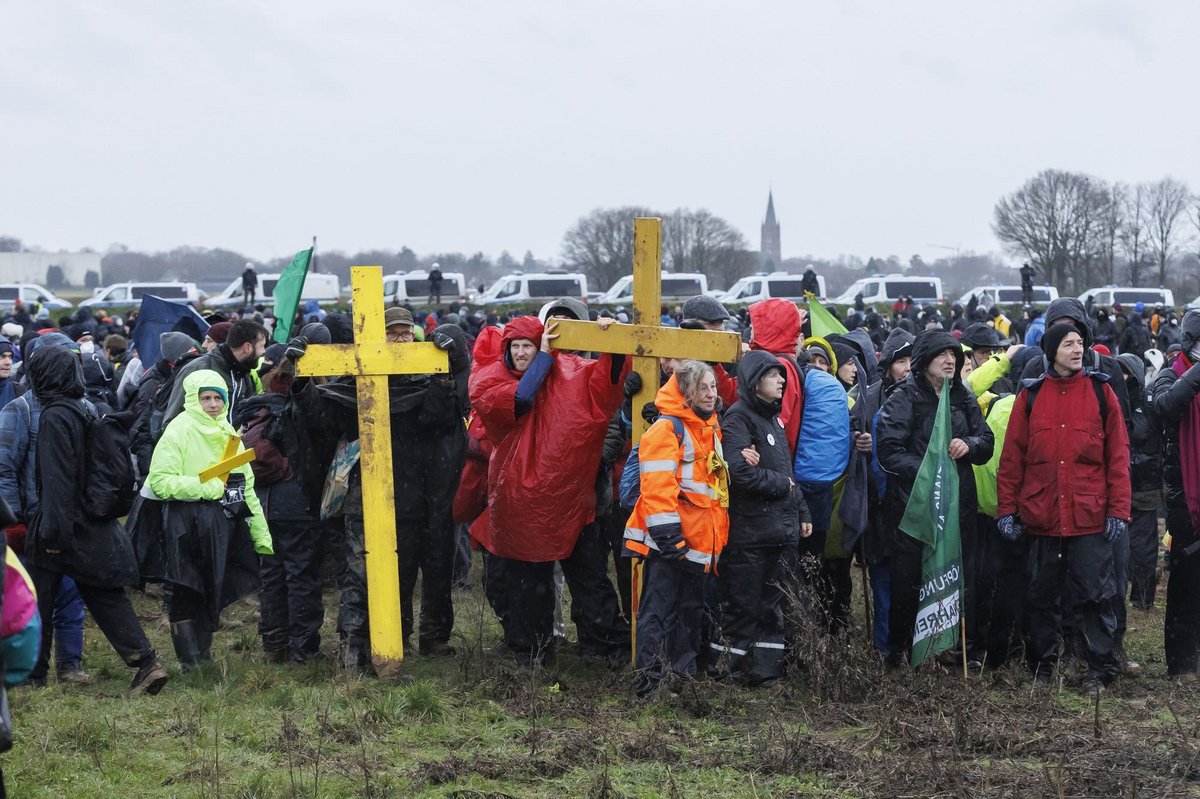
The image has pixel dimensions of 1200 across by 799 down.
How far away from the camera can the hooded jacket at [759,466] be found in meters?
6.93

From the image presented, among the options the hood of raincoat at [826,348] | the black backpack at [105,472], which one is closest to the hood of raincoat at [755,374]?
the hood of raincoat at [826,348]

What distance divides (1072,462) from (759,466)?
5.41 feet

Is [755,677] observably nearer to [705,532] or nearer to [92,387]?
[705,532]

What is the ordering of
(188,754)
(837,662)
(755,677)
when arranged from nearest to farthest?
(188,754)
(837,662)
(755,677)

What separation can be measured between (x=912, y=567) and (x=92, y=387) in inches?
251

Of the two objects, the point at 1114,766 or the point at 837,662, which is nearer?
the point at 1114,766

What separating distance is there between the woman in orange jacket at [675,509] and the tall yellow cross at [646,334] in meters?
0.11

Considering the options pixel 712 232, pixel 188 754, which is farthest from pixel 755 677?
pixel 712 232

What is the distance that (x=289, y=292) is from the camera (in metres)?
7.20

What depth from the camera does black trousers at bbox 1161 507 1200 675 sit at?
23.9 feet

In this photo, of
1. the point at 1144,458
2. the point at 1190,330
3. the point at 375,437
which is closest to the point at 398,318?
the point at 375,437

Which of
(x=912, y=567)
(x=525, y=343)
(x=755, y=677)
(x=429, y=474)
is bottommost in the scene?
(x=755, y=677)

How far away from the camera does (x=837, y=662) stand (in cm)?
650

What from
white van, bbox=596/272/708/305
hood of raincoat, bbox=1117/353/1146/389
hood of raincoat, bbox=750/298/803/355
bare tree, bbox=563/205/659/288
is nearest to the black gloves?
hood of raincoat, bbox=750/298/803/355
